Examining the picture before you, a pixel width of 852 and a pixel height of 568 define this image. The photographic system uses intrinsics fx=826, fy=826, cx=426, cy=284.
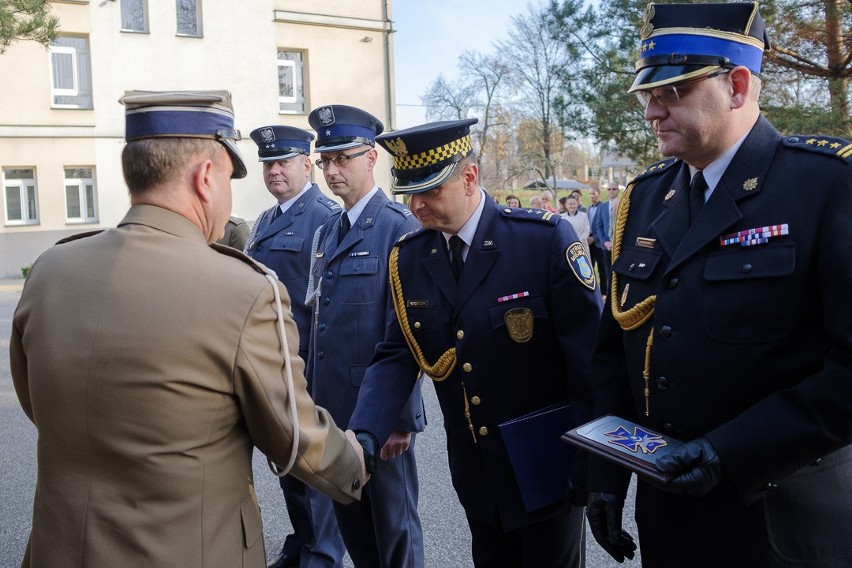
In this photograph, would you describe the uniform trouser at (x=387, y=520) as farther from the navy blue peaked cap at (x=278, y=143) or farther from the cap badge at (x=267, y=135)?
the cap badge at (x=267, y=135)

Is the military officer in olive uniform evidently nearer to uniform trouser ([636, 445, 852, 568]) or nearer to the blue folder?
the blue folder

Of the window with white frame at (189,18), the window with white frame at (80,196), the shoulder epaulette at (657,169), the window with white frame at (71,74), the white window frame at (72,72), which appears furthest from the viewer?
the window with white frame at (189,18)

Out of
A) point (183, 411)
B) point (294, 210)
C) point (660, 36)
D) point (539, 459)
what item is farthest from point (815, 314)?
point (294, 210)

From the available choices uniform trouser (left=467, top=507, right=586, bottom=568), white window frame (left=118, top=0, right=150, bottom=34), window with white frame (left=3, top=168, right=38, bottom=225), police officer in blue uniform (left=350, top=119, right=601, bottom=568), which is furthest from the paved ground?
white window frame (left=118, top=0, right=150, bottom=34)

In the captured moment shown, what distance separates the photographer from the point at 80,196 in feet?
69.6

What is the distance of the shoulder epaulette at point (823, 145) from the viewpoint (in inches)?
75.5

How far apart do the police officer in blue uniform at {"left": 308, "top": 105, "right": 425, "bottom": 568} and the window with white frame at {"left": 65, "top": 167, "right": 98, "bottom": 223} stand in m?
19.1

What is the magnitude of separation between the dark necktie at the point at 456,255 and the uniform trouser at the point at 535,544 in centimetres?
85

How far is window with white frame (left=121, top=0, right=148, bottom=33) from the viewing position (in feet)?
69.4

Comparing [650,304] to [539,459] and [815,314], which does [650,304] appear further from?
[539,459]

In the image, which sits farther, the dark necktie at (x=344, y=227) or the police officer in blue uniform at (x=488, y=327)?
the dark necktie at (x=344, y=227)

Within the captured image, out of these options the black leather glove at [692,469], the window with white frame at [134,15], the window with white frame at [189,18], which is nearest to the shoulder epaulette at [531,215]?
the black leather glove at [692,469]

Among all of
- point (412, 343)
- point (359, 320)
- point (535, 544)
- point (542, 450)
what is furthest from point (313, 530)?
point (542, 450)

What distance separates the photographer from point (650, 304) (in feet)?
7.13
